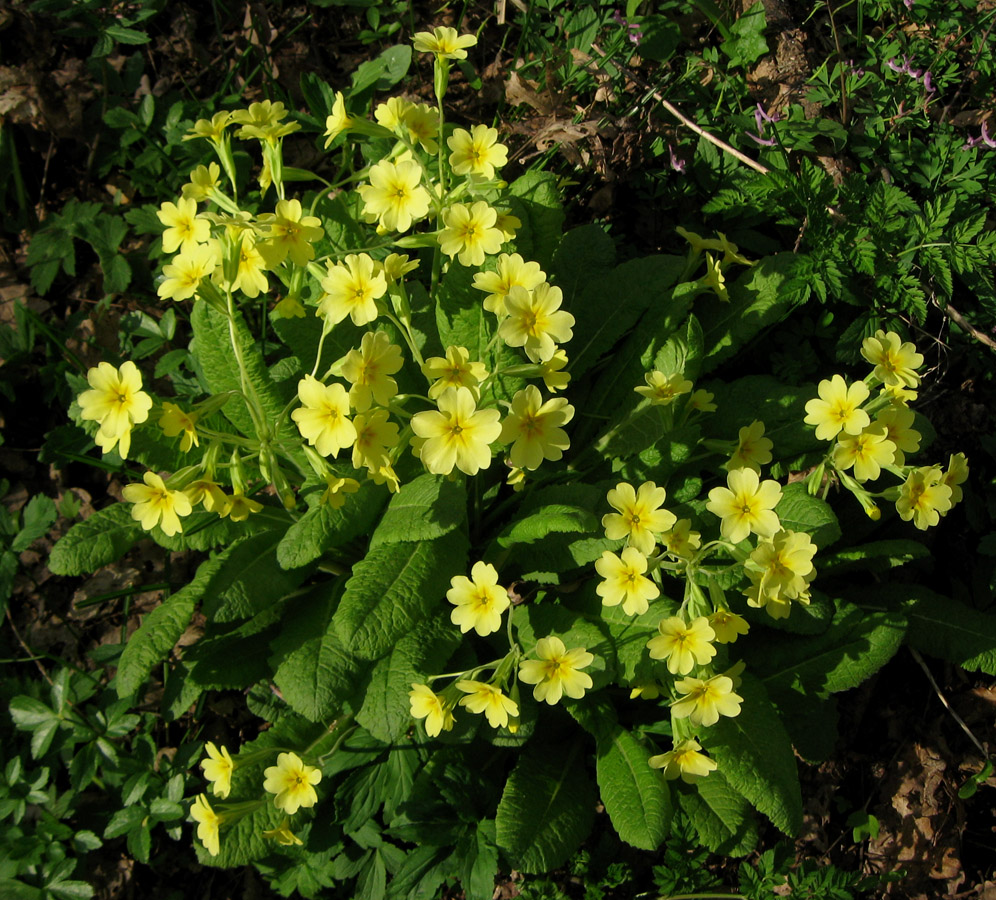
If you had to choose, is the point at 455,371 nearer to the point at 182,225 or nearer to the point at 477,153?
the point at 477,153

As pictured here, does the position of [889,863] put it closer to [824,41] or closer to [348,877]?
[348,877]

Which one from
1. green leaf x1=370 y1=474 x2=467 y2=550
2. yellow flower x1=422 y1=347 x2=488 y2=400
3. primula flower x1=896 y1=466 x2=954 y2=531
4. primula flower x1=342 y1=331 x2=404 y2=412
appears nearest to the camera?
primula flower x1=342 y1=331 x2=404 y2=412

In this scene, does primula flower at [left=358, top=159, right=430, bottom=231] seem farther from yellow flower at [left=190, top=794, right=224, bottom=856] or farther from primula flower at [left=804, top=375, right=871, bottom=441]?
yellow flower at [left=190, top=794, right=224, bottom=856]

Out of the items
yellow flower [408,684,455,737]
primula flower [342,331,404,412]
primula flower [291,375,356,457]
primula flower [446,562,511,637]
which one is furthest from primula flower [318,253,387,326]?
yellow flower [408,684,455,737]

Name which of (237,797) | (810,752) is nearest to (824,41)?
(810,752)

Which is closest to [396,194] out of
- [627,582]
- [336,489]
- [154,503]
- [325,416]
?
[325,416]

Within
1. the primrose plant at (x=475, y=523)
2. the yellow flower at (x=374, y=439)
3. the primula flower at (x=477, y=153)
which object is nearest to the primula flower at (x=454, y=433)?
the primrose plant at (x=475, y=523)
